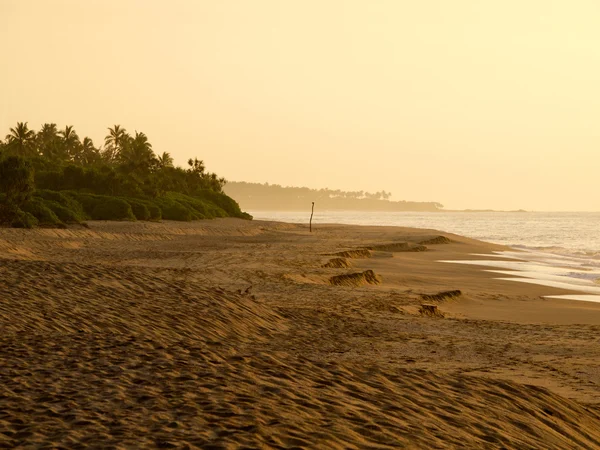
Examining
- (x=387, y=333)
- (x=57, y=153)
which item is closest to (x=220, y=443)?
(x=387, y=333)

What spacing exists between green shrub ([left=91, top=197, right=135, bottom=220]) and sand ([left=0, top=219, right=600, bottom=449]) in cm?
3316

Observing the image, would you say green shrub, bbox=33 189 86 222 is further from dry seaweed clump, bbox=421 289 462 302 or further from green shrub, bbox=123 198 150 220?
dry seaweed clump, bbox=421 289 462 302

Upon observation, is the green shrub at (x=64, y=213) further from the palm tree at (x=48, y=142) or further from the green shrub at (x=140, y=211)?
the palm tree at (x=48, y=142)

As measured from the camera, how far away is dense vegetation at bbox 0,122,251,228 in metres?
41.5

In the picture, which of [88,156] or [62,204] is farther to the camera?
[88,156]

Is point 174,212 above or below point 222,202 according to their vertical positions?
below

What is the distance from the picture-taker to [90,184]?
6794 centimetres

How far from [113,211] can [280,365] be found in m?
47.2

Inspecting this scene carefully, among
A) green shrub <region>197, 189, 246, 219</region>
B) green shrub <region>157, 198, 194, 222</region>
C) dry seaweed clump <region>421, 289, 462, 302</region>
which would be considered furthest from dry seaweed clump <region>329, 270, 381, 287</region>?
green shrub <region>197, 189, 246, 219</region>

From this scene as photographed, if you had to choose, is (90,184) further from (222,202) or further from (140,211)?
(222,202)

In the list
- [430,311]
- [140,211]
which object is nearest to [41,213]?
[140,211]

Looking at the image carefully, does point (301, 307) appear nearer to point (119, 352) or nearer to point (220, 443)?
point (119, 352)

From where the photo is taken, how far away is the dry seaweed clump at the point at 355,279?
2241cm

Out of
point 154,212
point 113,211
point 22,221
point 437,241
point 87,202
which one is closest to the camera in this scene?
point 22,221
